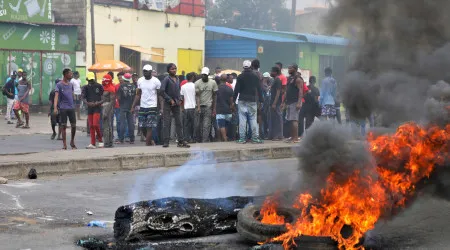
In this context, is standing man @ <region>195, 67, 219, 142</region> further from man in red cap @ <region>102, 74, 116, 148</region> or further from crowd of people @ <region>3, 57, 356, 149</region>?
man in red cap @ <region>102, 74, 116, 148</region>

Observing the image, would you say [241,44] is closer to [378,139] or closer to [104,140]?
[104,140]

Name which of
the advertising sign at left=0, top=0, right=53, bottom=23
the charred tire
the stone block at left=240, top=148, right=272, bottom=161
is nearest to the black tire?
the charred tire

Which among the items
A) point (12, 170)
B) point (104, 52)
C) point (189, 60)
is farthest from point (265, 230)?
point (189, 60)

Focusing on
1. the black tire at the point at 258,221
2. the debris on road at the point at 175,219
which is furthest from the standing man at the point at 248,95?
the black tire at the point at 258,221

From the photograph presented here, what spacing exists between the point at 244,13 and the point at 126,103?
33626 mm

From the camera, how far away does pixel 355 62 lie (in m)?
7.47

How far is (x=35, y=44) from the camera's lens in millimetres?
27766

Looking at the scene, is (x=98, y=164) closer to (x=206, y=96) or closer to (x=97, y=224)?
(x=206, y=96)

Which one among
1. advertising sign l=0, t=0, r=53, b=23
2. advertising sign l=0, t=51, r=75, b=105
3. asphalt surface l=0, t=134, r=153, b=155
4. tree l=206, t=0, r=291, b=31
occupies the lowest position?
asphalt surface l=0, t=134, r=153, b=155

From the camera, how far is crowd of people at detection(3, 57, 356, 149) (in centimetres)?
1398

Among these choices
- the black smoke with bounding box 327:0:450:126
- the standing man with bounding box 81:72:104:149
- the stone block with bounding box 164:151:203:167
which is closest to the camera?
the black smoke with bounding box 327:0:450:126

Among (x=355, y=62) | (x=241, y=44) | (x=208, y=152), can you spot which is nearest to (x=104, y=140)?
(x=208, y=152)

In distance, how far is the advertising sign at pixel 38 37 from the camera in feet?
88.2

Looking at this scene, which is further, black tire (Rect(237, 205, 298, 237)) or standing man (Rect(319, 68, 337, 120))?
standing man (Rect(319, 68, 337, 120))
